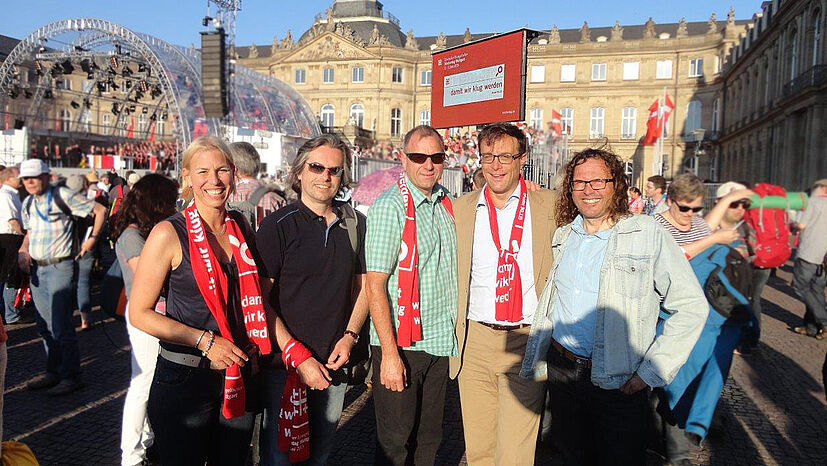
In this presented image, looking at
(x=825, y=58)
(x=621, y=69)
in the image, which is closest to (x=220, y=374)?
(x=825, y=58)

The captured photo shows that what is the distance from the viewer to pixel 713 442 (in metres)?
4.44

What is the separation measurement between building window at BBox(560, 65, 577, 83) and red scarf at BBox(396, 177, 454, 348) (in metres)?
54.1

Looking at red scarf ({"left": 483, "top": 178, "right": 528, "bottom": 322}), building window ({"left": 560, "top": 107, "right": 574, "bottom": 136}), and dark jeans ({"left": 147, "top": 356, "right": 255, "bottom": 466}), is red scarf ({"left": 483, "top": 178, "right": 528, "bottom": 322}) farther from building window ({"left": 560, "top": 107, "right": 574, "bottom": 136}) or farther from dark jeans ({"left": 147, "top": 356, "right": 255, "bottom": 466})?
building window ({"left": 560, "top": 107, "right": 574, "bottom": 136})

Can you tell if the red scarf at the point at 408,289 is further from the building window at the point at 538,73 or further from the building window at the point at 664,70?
the building window at the point at 664,70

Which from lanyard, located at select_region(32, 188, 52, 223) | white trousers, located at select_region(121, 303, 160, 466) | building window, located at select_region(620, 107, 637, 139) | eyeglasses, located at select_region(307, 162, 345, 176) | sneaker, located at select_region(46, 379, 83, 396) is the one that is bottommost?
sneaker, located at select_region(46, 379, 83, 396)

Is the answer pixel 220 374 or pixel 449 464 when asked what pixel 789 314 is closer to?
pixel 449 464

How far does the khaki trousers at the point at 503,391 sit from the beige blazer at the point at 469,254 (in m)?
0.11

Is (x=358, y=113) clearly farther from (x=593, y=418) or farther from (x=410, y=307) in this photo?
(x=593, y=418)

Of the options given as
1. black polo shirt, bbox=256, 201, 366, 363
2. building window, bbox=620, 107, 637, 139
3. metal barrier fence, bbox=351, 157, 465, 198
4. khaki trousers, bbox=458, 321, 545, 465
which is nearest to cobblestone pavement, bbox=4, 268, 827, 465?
khaki trousers, bbox=458, 321, 545, 465

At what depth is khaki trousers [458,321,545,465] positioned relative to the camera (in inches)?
123

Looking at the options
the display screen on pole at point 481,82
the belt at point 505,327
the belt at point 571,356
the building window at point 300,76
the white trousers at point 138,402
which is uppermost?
the building window at point 300,76

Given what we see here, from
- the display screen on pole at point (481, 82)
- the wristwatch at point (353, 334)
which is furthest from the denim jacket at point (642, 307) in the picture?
the display screen on pole at point (481, 82)

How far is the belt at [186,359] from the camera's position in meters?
2.46

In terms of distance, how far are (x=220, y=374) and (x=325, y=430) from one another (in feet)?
2.27
